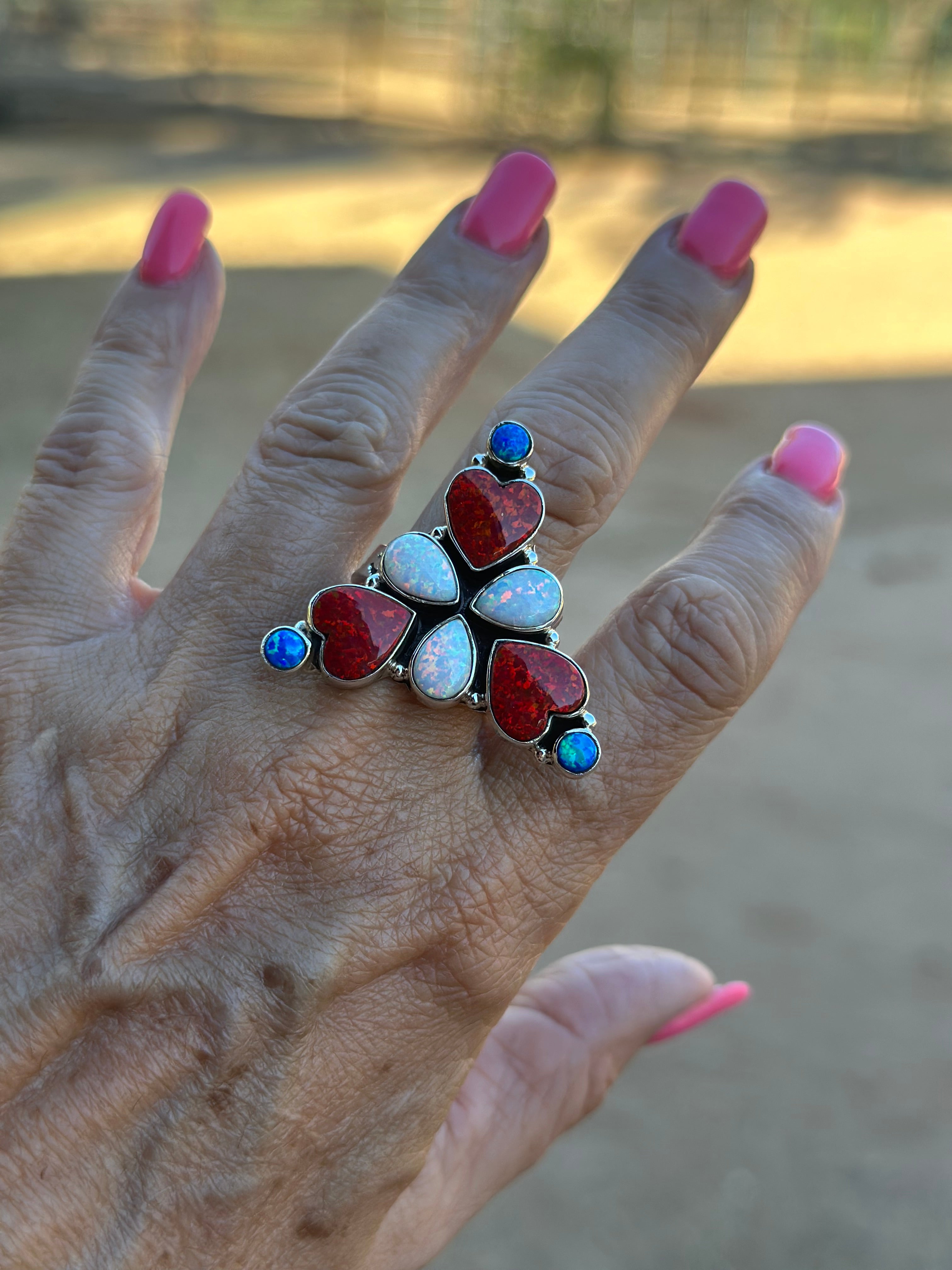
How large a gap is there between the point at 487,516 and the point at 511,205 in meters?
0.43

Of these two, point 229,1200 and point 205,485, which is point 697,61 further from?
point 229,1200

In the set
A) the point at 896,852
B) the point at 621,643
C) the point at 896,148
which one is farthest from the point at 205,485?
the point at 896,148

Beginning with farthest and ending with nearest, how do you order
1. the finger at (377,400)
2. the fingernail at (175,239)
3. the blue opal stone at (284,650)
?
the fingernail at (175,239) → the finger at (377,400) → the blue opal stone at (284,650)

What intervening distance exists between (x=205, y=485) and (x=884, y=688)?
2649mm

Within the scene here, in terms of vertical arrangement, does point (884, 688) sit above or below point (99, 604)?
below

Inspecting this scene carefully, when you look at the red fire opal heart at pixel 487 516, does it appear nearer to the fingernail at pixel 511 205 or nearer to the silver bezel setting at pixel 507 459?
the silver bezel setting at pixel 507 459

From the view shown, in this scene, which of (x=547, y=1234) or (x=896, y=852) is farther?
(x=896, y=852)

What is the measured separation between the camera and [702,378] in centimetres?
546

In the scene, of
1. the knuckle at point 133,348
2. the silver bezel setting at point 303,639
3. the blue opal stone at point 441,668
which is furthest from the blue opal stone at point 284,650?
the knuckle at point 133,348

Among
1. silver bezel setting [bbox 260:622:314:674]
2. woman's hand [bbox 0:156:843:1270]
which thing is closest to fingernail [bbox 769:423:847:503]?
woman's hand [bbox 0:156:843:1270]

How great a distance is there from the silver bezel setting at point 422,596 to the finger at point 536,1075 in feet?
1.71

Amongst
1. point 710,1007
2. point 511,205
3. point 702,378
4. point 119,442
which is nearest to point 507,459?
point 511,205

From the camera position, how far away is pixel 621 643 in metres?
1.11

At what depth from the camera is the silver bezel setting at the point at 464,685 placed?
3.26 feet
